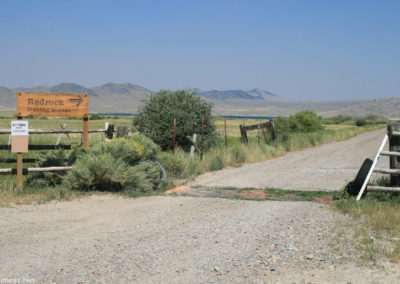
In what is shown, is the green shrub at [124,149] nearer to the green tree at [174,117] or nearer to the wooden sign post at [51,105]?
the wooden sign post at [51,105]

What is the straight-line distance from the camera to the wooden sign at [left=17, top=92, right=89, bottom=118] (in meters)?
11.4

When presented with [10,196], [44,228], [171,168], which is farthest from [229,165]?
[44,228]

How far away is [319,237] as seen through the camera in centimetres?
688

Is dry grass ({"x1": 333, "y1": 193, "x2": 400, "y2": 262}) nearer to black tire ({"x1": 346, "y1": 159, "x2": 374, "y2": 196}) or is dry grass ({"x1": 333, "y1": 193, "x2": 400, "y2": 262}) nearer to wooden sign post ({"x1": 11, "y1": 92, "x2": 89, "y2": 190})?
black tire ({"x1": 346, "y1": 159, "x2": 374, "y2": 196})

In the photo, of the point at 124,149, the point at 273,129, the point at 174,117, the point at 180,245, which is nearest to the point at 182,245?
the point at 180,245

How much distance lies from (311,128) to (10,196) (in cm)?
3309

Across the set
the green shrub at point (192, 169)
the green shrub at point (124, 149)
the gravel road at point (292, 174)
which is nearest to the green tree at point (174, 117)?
the gravel road at point (292, 174)

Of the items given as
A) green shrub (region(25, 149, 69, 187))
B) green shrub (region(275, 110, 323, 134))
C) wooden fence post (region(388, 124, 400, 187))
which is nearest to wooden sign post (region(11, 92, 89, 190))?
green shrub (region(25, 149, 69, 187))

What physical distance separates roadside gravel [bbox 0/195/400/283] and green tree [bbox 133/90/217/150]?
12748 mm

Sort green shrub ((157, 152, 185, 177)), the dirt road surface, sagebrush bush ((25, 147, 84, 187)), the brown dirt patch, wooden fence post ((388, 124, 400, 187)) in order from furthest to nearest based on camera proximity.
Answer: green shrub ((157, 152, 185, 177))
sagebrush bush ((25, 147, 84, 187))
the brown dirt patch
wooden fence post ((388, 124, 400, 187))
the dirt road surface

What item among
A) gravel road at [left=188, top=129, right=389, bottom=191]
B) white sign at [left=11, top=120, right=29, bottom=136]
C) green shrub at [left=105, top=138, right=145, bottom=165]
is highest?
white sign at [left=11, top=120, right=29, bottom=136]

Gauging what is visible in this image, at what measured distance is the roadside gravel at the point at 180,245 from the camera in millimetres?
5383

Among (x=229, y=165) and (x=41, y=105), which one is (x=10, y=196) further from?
(x=229, y=165)

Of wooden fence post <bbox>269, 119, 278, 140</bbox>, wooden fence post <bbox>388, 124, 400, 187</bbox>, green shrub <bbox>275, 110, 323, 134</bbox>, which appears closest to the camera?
wooden fence post <bbox>388, 124, 400, 187</bbox>
